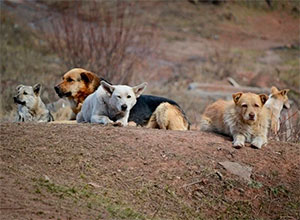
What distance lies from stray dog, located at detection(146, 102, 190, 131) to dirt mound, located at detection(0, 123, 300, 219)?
0.90 meters

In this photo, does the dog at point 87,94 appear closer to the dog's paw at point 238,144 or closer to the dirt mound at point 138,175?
the dirt mound at point 138,175

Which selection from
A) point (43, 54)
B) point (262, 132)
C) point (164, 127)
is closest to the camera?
point (262, 132)

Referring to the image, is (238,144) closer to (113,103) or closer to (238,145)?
(238,145)

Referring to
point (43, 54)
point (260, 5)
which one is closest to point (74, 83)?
point (43, 54)

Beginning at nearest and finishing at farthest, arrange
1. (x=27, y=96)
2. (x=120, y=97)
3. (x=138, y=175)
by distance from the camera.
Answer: (x=138, y=175), (x=120, y=97), (x=27, y=96)

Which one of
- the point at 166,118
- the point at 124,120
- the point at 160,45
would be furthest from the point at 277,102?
the point at 160,45

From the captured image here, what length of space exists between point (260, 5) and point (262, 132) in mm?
20153

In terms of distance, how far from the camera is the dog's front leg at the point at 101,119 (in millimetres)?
9250

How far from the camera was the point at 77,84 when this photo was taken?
1049cm

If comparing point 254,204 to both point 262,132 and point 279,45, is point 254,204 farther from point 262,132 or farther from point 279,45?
point 279,45

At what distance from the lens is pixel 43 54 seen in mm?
23656

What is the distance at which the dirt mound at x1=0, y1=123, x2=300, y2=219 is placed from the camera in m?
6.64

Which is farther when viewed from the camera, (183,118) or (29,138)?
(183,118)

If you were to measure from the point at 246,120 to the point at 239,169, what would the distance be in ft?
2.70
